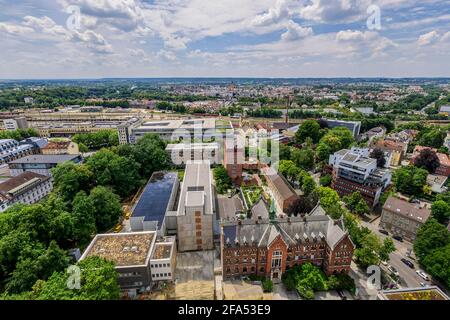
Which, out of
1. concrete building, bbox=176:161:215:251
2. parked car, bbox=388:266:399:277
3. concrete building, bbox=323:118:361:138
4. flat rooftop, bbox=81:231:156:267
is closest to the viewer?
flat rooftop, bbox=81:231:156:267

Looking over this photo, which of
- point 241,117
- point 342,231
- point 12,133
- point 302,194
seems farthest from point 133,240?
point 241,117

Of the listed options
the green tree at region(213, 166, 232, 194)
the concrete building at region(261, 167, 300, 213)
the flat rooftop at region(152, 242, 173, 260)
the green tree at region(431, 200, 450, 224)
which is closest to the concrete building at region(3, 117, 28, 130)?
the green tree at region(213, 166, 232, 194)

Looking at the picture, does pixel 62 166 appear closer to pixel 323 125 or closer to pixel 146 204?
pixel 146 204

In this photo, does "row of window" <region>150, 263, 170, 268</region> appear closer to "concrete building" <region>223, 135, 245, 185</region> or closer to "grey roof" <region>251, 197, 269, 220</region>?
"grey roof" <region>251, 197, 269, 220</region>

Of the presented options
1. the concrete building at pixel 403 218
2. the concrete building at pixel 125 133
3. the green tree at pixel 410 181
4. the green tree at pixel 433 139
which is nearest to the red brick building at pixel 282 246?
the concrete building at pixel 403 218

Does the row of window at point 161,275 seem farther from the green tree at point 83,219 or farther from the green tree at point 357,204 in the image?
the green tree at point 357,204

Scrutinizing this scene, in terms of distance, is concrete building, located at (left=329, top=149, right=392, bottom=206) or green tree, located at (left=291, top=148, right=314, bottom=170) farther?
green tree, located at (left=291, top=148, right=314, bottom=170)
